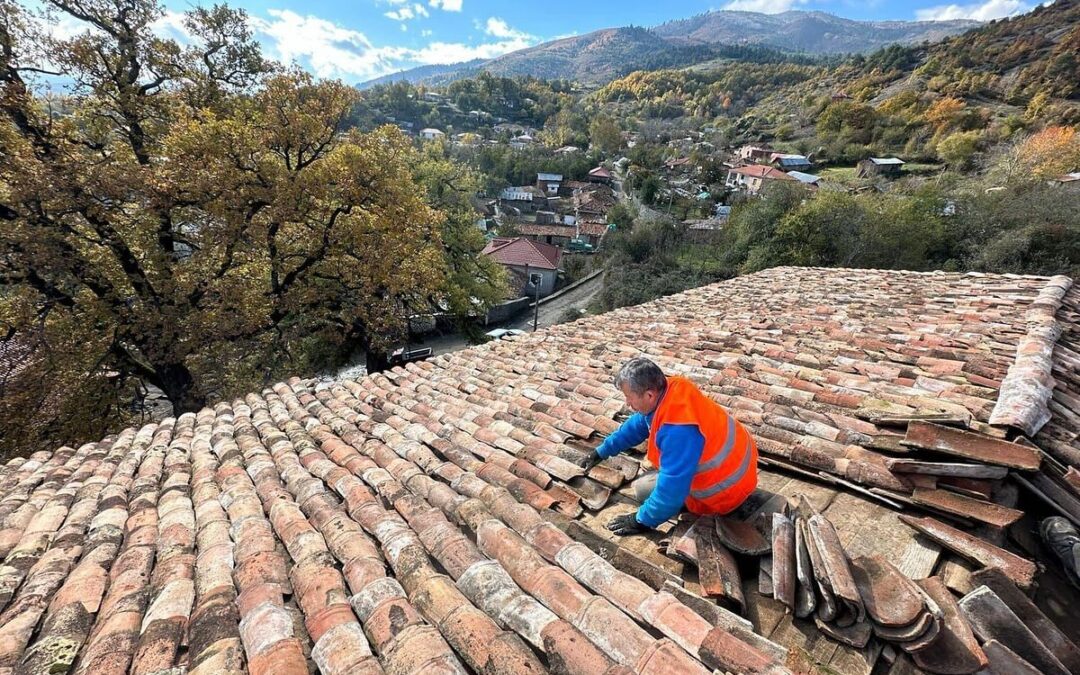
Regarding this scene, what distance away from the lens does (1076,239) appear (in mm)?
17422

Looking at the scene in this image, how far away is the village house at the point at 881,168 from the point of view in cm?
4397

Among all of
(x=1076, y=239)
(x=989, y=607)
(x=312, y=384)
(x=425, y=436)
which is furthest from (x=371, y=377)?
(x=1076, y=239)

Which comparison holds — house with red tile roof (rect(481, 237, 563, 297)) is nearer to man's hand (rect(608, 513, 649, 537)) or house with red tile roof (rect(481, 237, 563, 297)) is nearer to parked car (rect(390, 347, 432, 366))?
parked car (rect(390, 347, 432, 366))

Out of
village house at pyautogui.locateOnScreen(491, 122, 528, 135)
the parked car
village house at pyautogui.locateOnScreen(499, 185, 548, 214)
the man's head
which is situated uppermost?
village house at pyautogui.locateOnScreen(491, 122, 528, 135)

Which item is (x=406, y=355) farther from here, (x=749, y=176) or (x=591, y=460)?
(x=749, y=176)

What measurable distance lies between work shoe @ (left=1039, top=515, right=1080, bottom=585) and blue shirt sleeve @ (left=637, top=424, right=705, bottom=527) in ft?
5.19

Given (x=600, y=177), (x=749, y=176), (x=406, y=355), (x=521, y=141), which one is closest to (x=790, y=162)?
(x=749, y=176)

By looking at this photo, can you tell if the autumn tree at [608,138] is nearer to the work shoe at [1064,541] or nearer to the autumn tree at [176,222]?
the autumn tree at [176,222]

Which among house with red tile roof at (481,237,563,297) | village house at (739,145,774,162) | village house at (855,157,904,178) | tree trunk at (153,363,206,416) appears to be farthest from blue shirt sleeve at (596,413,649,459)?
village house at (739,145,774,162)

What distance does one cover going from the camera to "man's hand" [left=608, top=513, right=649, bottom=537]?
2480 millimetres

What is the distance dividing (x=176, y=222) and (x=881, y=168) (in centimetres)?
5680

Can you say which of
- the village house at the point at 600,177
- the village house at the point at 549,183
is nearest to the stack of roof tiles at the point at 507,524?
the village house at the point at 549,183

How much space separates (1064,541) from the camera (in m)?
1.99

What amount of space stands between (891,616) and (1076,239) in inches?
1016
